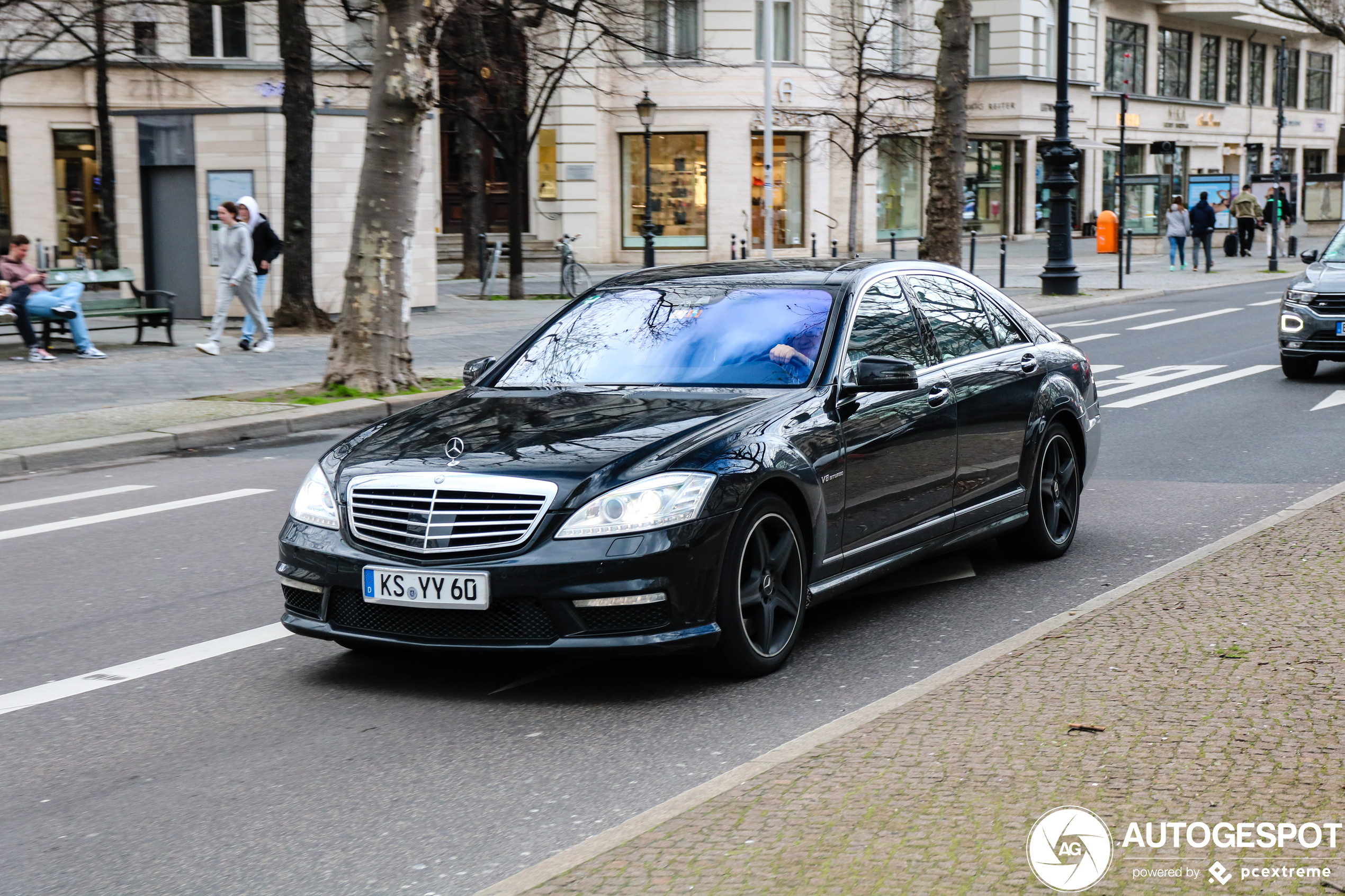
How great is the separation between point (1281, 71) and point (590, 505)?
6035 centimetres

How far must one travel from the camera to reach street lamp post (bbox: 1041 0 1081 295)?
29031 mm

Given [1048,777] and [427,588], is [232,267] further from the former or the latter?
[1048,777]

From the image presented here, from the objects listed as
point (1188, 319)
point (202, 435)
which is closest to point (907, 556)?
point (202, 435)

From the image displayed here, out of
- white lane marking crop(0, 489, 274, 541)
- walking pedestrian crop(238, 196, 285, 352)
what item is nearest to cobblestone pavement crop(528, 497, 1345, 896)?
white lane marking crop(0, 489, 274, 541)

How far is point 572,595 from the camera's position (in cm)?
532

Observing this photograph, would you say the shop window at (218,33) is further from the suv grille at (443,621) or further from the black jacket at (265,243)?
the suv grille at (443,621)

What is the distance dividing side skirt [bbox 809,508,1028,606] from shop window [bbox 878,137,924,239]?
42211mm

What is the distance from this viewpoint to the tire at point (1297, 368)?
1628 centimetres

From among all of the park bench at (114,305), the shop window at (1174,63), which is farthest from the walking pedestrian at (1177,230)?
the shop window at (1174,63)

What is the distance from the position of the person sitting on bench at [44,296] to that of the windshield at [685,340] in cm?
1327

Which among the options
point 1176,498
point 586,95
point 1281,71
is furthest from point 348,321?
point 1281,71

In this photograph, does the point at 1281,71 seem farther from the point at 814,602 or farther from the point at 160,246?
the point at 814,602

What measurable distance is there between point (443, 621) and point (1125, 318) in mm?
21501

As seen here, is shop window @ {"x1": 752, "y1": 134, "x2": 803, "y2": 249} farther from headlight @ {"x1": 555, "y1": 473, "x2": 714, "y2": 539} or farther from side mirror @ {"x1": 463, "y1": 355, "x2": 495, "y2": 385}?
headlight @ {"x1": 555, "y1": 473, "x2": 714, "y2": 539}
